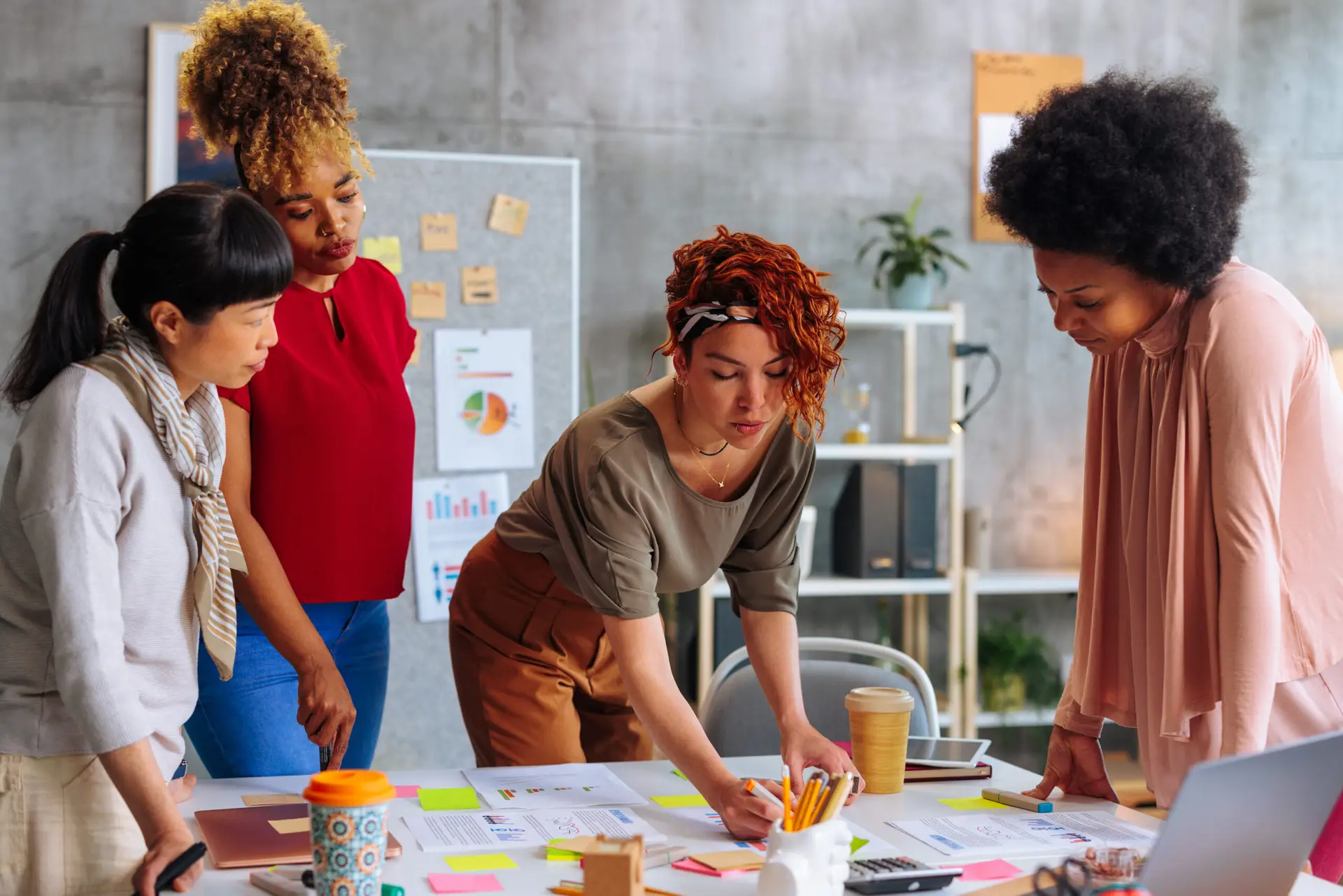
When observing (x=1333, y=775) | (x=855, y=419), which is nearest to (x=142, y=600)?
(x=1333, y=775)

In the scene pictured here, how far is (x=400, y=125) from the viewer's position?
376cm

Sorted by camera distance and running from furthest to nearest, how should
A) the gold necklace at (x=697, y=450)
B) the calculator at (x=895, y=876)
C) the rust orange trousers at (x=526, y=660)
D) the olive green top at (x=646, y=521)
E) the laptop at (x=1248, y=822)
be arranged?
the rust orange trousers at (x=526, y=660)
the gold necklace at (x=697, y=450)
the olive green top at (x=646, y=521)
the calculator at (x=895, y=876)
the laptop at (x=1248, y=822)

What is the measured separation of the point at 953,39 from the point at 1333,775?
3.42 metres

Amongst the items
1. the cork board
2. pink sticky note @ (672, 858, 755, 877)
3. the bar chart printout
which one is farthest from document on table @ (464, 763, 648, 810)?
the cork board

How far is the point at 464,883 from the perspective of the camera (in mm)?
1281

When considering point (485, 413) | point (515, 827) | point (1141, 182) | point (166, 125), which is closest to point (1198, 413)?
point (1141, 182)

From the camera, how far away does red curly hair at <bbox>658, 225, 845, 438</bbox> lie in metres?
1.62

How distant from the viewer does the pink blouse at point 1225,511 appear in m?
1.40

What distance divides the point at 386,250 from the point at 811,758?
2324mm

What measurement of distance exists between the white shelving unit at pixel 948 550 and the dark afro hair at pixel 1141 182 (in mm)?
2192

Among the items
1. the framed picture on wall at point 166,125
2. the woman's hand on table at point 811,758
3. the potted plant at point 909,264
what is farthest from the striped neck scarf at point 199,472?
the potted plant at point 909,264

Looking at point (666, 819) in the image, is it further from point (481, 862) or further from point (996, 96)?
point (996, 96)

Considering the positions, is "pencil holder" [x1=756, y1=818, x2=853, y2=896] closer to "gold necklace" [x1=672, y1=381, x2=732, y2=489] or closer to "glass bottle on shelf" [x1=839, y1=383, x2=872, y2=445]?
"gold necklace" [x1=672, y1=381, x2=732, y2=489]

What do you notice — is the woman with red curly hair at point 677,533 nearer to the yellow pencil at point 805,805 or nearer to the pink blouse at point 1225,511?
the yellow pencil at point 805,805
